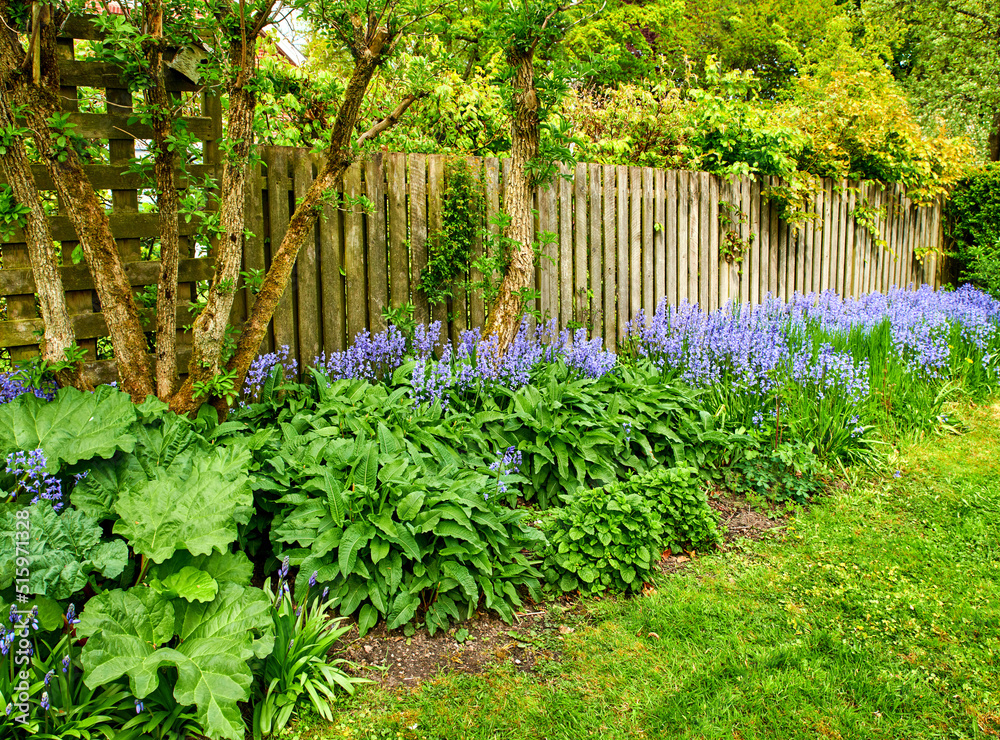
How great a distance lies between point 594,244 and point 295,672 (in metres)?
4.18

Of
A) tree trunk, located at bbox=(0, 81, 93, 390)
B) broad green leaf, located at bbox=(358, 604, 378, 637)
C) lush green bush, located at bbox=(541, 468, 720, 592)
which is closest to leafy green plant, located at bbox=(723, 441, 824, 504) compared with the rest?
lush green bush, located at bbox=(541, 468, 720, 592)

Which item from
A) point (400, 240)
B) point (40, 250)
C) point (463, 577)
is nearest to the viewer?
point (463, 577)

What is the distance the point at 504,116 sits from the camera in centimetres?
649

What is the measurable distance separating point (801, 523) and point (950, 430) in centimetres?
241

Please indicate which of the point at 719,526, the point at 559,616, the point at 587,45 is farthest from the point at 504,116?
the point at 587,45

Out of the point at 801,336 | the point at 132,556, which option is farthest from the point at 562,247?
the point at 132,556

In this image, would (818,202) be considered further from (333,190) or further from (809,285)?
(333,190)

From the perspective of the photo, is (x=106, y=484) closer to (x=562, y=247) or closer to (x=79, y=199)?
(x=79, y=199)

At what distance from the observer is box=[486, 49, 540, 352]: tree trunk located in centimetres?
484

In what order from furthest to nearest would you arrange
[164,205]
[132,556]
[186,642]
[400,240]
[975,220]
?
[975,220]
[400,240]
[164,205]
[132,556]
[186,642]

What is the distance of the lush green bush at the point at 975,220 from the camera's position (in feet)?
31.8

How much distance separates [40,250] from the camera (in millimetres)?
3037

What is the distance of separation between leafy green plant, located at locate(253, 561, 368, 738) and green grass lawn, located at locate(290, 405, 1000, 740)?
76 mm

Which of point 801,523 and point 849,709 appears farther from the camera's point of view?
point 801,523
